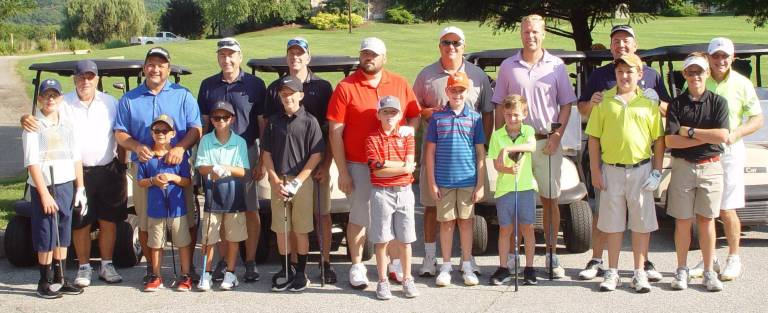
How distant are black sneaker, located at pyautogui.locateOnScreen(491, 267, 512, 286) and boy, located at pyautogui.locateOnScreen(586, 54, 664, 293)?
0.63 m

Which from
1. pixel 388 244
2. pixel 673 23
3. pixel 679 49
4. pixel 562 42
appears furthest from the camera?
pixel 673 23

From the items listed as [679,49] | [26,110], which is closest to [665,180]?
[679,49]

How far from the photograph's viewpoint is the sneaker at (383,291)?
18.4ft

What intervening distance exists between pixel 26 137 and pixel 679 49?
5.67 meters

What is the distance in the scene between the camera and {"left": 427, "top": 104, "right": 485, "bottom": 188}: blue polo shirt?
19.0ft

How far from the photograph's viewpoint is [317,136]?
5832mm

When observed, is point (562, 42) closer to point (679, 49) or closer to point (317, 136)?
point (679, 49)

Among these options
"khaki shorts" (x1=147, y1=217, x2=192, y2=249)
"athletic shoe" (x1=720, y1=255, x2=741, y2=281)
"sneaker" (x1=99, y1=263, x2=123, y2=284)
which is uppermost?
"khaki shorts" (x1=147, y1=217, x2=192, y2=249)

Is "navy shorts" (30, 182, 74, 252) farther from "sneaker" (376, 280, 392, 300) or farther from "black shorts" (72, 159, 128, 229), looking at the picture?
"sneaker" (376, 280, 392, 300)

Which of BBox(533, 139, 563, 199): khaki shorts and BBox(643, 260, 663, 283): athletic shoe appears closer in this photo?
BBox(643, 260, 663, 283): athletic shoe

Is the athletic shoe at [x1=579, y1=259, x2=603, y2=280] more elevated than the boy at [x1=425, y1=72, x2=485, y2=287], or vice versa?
the boy at [x1=425, y1=72, x2=485, y2=287]

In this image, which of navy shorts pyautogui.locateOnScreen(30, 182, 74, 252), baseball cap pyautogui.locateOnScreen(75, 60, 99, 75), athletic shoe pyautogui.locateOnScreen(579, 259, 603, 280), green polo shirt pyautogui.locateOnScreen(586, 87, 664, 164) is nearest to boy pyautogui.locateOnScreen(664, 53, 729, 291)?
green polo shirt pyautogui.locateOnScreen(586, 87, 664, 164)

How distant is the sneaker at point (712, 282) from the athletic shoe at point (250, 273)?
3.02 metres

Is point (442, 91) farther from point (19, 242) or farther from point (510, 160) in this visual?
point (19, 242)
